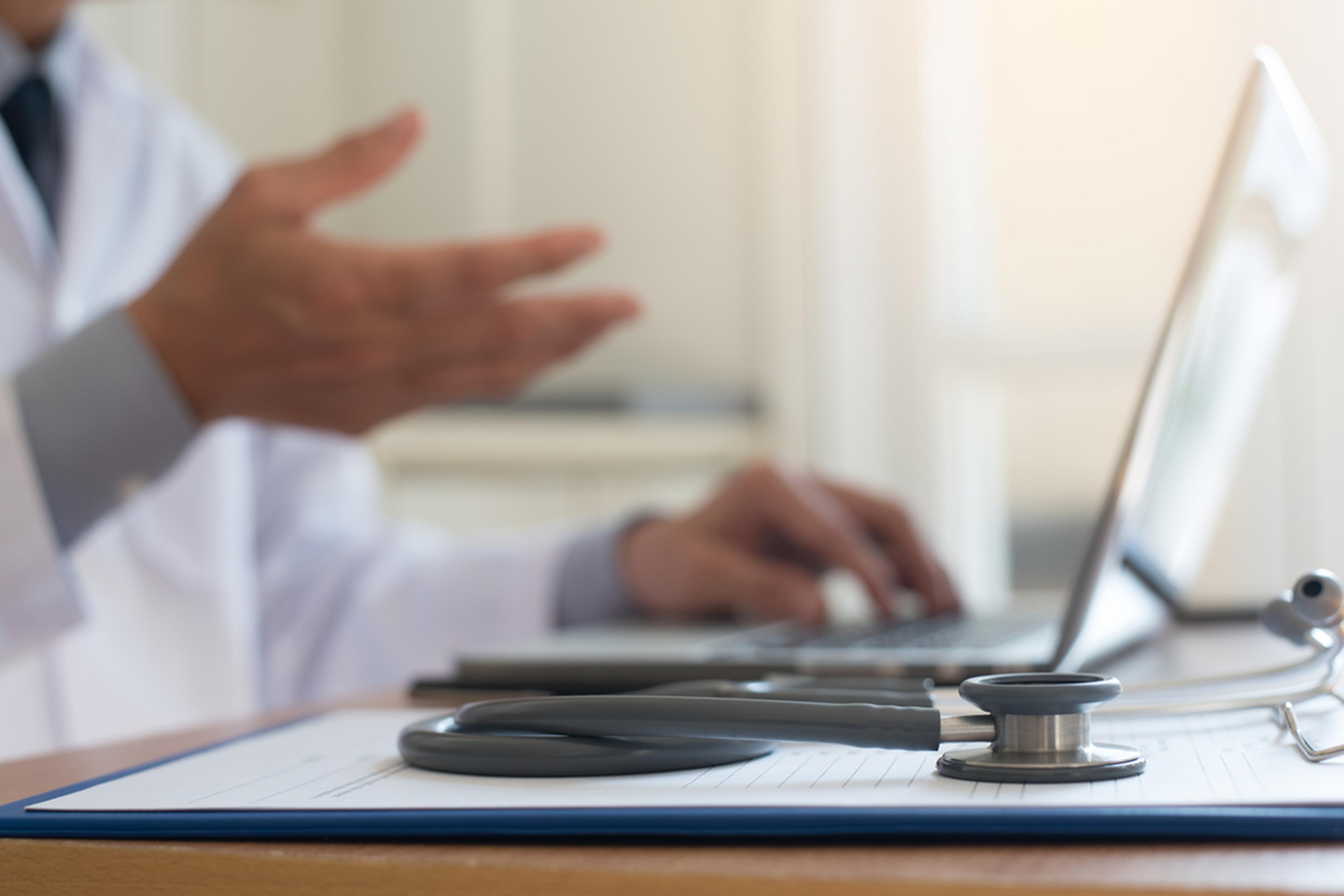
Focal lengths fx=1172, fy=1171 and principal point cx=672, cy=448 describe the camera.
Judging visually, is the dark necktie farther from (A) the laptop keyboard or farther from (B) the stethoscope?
(B) the stethoscope

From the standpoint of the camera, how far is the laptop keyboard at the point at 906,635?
0.58 metres

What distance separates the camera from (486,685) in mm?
491

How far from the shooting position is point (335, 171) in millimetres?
595

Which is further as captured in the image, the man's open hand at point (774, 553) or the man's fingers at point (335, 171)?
the man's open hand at point (774, 553)

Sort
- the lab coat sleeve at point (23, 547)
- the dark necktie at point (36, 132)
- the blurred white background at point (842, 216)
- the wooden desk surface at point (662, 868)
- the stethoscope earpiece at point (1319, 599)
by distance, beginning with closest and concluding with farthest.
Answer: the wooden desk surface at point (662, 868)
the stethoscope earpiece at point (1319, 599)
the lab coat sleeve at point (23, 547)
the dark necktie at point (36, 132)
the blurred white background at point (842, 216)

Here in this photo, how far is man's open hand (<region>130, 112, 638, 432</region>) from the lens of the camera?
565 millimetres

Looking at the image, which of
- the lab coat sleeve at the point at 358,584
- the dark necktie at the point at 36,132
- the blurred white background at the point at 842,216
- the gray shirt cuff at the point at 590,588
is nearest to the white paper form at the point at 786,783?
the lab coat sleeve at the point at 358,584

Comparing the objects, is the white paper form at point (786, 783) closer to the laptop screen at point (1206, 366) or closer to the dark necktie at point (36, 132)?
the laptop screen at point (1206, 366)

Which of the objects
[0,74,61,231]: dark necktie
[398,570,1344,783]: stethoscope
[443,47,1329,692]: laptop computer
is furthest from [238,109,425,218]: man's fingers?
[0,74,61,231]: dark necktie

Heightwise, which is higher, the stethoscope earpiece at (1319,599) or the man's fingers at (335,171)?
the man's fingers at (335,171)

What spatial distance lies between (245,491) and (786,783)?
0.83 metres

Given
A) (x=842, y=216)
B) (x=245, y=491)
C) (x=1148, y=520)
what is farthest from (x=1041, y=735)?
(x=842, y=216)

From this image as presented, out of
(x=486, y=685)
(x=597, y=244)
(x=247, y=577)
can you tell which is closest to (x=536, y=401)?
(x=247, y=577)

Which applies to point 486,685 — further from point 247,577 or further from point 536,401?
point 536,401
